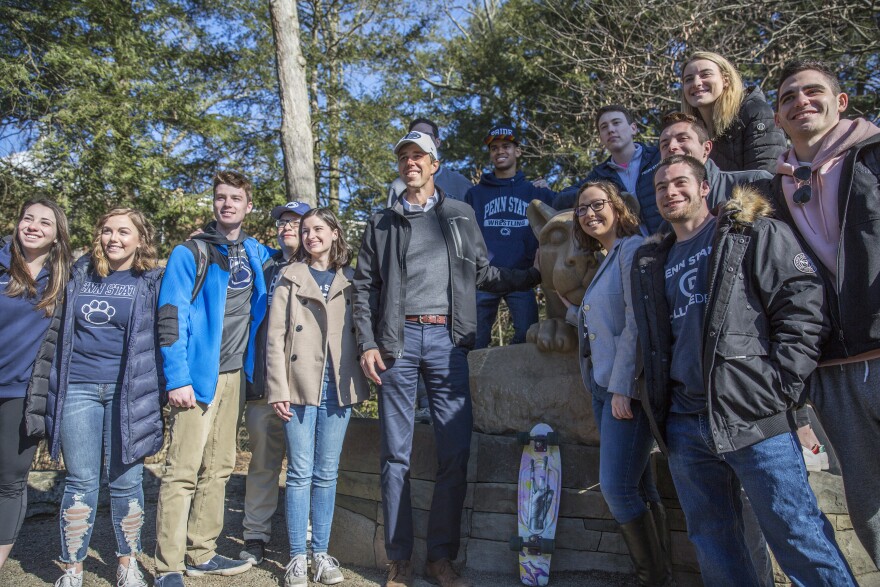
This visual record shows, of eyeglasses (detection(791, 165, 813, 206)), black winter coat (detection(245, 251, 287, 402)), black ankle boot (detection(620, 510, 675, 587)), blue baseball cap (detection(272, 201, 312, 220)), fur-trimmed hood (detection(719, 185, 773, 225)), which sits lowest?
black ankle boot (detection(620, 510, 675, 587))

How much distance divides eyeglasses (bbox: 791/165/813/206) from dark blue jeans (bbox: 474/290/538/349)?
205 cm

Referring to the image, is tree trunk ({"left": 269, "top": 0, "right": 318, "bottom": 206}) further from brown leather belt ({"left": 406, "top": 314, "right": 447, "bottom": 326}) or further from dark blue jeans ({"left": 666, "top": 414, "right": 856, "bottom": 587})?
dark blue jeans ({"left": 666, "top": 414, "right": 856, "bottom": 587})

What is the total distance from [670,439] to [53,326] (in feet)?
9.59

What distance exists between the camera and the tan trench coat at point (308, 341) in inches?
133

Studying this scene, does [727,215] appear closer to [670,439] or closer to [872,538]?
[670,439]

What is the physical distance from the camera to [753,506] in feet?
7.25

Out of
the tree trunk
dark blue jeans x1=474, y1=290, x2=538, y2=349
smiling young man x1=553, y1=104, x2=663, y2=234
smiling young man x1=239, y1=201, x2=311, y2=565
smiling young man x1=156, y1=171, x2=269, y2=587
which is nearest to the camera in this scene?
smiling young man x1=156, y1=171, x2=269, y2=587

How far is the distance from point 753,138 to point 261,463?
3.22 metres

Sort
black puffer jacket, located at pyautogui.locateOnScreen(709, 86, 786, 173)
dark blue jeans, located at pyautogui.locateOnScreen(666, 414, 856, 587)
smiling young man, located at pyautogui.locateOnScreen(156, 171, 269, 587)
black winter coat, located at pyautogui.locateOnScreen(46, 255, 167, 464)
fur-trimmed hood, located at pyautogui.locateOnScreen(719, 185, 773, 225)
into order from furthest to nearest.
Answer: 1. black puffer jacket, located at pyautogui.locateOnScreen(709, 86, 786, 173)
2. smiling young man, located at pyautogui.locateOnScreen(156, 171, 269, 587)
3. black winter coat, located at pyautogui.locateOnScreen(46, 255, 167, 464)
4. fur-trimmed hood, located at pyautogui.locateOnScreen(719, 185, 773, 225)
5. dark blue jeans, located at pyautogui.locateOnScreen(666, 414, 856, 587)

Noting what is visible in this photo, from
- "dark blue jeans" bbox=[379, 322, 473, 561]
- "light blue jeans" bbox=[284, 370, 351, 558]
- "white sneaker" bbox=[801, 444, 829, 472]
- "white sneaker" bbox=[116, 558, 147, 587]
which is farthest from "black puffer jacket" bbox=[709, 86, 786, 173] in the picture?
"white sneaker" bbox=[116, 558, 147, 587]

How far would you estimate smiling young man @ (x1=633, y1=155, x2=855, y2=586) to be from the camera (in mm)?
2117

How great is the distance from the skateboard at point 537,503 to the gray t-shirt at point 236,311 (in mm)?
1602

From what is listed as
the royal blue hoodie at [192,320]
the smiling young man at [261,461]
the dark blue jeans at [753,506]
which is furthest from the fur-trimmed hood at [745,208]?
the royal blue hoodie at [192,320]

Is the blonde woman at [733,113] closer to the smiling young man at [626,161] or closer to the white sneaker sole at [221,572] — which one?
the smiling young man at [626,161]
